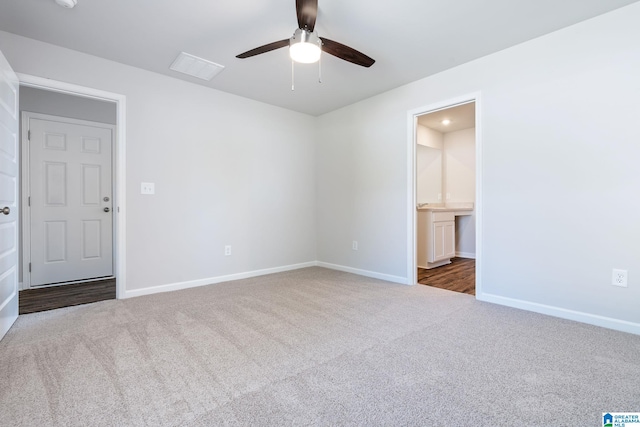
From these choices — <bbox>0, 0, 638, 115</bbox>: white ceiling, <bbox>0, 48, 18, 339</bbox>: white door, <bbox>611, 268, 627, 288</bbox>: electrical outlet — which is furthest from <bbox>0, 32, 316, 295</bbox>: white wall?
<bbox>611, 268, 627, 288</bbox>: electrical outlet

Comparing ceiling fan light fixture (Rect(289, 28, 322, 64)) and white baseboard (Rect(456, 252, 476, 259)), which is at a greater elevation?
ceiling fan light fixture (Rect(289, 28, 322, 64))

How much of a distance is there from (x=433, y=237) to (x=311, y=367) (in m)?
3.35

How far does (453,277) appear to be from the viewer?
154 inches

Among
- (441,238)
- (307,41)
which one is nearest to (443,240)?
(441,238)

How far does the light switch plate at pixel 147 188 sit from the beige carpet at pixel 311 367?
45.7 inches

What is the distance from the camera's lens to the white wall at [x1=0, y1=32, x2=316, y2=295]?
2.97 metres

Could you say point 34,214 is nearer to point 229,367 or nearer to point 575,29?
point 229,367

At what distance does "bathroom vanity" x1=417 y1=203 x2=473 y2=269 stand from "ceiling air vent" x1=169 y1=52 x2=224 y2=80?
331 cm

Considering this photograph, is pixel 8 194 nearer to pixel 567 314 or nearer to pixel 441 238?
pixel 567 314

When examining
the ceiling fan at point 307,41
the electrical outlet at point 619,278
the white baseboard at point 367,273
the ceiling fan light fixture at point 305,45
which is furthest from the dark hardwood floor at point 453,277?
the ceiling fan light fixture at point 305,45

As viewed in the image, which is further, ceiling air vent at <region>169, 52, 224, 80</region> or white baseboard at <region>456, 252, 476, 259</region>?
white baseboard at <region>456, 252, 476, 259</region>

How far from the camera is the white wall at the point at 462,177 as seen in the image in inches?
213

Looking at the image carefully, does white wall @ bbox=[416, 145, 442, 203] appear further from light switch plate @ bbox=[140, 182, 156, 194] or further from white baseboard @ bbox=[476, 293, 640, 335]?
light switch plate @ bbox=[140, 182, 156, 194]

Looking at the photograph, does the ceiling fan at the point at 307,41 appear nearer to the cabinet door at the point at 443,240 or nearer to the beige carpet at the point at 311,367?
the beige carpet at the point at 311,367
